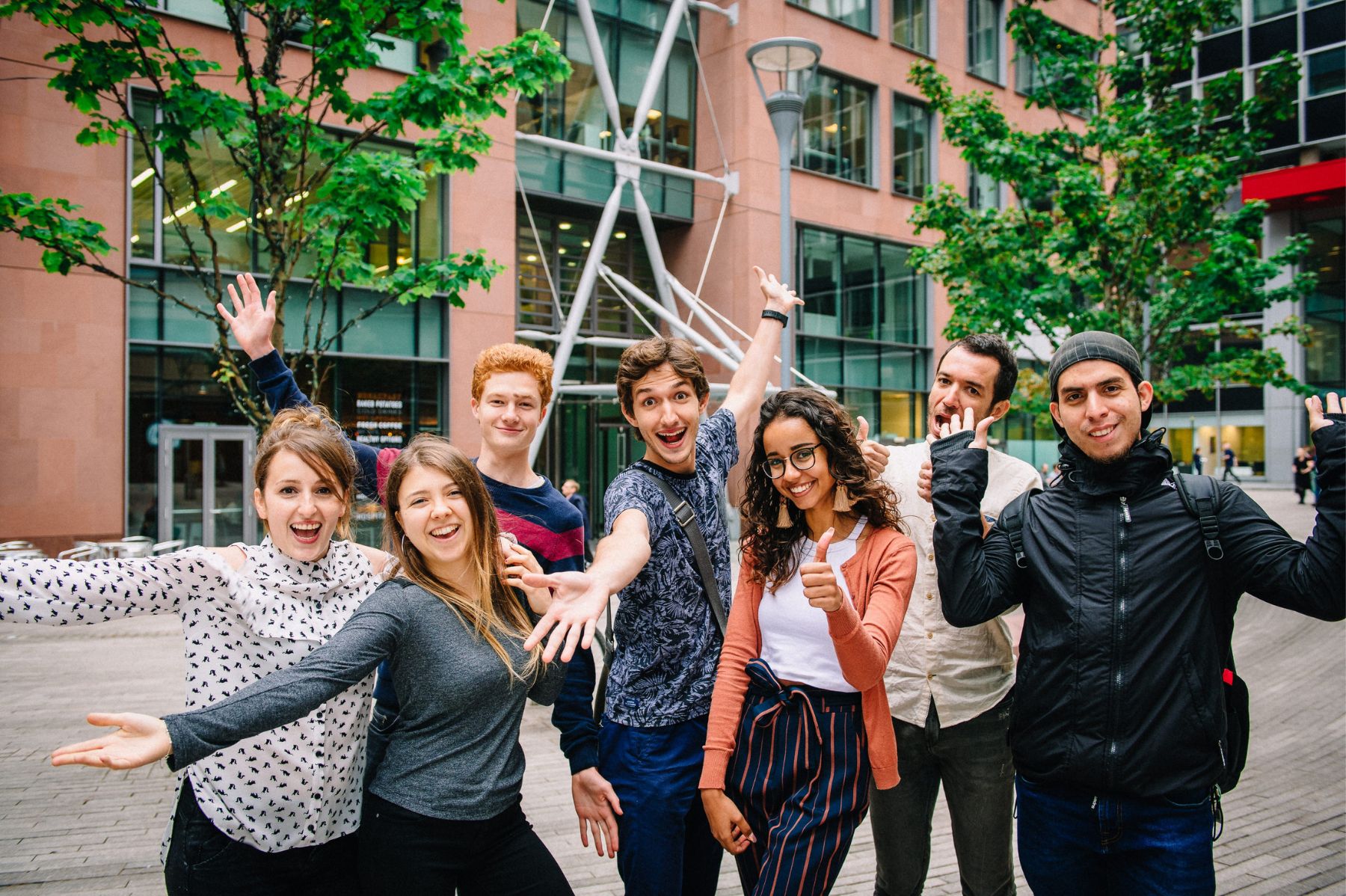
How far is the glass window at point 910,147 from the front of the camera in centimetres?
2286

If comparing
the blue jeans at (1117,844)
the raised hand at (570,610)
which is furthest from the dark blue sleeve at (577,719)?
the blue jeans at (1117,844)

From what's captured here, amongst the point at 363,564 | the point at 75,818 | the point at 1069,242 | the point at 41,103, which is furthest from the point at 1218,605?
the point at 41,103

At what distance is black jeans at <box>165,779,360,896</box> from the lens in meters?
2.23

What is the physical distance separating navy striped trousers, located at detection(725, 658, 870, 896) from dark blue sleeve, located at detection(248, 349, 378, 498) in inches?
69.0

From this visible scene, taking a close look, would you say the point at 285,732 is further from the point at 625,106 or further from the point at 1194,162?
the point at 625,106

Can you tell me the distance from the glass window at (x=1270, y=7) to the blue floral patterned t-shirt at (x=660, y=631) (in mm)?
30558

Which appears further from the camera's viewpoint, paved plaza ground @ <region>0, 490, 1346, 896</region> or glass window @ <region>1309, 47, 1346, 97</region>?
glass window @ <region>1309, 47, 1346, 97</region>

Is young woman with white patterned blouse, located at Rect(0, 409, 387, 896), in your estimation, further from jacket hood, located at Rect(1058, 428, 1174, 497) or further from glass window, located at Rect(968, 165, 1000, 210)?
glass window, located at Rect(968, 165, 1000, 210)

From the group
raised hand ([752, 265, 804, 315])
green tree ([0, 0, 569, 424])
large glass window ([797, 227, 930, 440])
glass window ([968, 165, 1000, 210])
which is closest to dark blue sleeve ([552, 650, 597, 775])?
raised hand ([752, 265, 804, 315])

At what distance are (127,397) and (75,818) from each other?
10.4 m

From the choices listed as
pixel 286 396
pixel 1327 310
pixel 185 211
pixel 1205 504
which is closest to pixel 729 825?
pixel 1205 504

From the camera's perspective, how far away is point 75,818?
16.6 feet

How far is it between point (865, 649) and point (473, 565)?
115cm

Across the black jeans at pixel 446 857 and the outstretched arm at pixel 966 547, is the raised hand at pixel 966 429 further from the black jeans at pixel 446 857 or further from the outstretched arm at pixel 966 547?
the black jeans at pixel 446 857
